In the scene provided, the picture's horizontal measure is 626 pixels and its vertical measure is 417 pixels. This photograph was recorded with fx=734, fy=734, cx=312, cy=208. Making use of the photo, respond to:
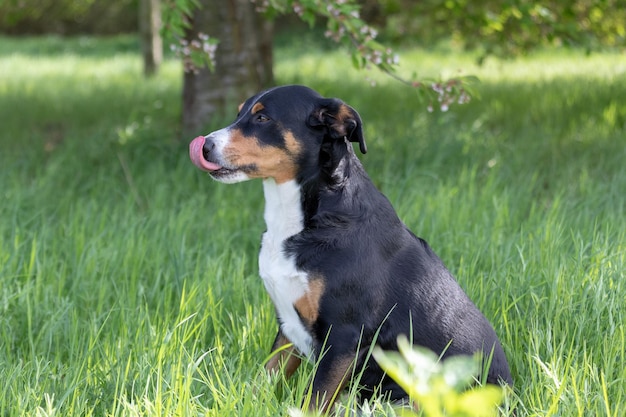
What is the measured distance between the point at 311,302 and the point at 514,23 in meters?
5.82

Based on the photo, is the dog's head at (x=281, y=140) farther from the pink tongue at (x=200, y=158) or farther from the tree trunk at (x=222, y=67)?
the tree trunk at (x=222, y=67)

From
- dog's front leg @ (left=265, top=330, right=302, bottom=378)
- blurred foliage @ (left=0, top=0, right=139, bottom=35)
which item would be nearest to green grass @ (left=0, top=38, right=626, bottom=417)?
dog's front leg @ (left=265, top=330, right=302, bottom=378)

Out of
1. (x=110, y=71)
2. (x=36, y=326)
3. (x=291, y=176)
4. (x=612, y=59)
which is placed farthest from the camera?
(x=110, y=71)

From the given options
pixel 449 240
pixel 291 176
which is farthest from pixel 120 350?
pixel 449 240

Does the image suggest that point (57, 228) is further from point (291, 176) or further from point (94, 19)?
point (94, 19)

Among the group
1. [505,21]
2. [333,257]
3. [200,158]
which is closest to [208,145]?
[200,158]

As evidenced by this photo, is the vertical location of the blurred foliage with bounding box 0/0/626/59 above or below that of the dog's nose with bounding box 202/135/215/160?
below

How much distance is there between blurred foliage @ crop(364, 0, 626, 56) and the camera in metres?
6.51

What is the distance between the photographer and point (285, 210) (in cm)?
267

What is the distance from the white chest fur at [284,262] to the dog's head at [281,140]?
0.07m

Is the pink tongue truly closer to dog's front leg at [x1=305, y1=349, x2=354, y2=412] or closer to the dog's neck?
the dog's neck

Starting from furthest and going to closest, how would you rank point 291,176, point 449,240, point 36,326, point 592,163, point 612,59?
1. point 612,59
2. point 592,163
3. point 449,240
4. point 36,326
5. point 291,176

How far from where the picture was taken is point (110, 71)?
14.6 metres

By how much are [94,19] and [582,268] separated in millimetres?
35171
